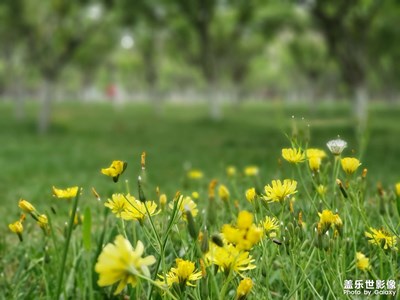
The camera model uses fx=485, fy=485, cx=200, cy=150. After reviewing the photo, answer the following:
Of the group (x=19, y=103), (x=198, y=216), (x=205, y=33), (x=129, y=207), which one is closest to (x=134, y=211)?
(x=129, y=207)

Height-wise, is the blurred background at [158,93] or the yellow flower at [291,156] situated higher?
the blurred background at [158,93]

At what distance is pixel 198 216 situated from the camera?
95.6 inches

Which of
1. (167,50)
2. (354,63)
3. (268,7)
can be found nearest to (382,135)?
(354,63)

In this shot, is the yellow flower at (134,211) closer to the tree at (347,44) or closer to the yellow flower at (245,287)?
A: the yellow flower at (245,287)

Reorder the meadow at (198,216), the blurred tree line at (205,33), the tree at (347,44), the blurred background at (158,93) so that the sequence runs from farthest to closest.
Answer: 1. the blurred tree line at (205,33)
2. the tree at (347,44)
3. the blurred background at (158,93)
4. the meadow at (198,216)

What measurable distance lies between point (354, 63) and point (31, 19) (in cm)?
1152

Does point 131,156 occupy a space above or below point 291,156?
above

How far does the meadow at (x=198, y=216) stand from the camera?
55.9 inches

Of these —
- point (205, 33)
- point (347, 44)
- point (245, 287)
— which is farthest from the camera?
point (205, 33)

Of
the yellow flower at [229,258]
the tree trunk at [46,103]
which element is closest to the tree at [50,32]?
the tree trunk at [46,103]

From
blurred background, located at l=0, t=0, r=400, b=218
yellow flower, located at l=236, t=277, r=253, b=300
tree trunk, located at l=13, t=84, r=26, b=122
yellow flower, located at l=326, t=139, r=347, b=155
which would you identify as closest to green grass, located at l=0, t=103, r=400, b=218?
blurred background, located at l=0, t=0, r=400, b=218

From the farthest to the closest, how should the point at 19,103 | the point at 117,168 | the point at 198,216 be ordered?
the point at 19,103 → the point at 198,216 → the point at 117,168

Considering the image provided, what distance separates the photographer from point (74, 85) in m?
70.3

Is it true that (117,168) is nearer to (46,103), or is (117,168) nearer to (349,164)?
(349,164)
